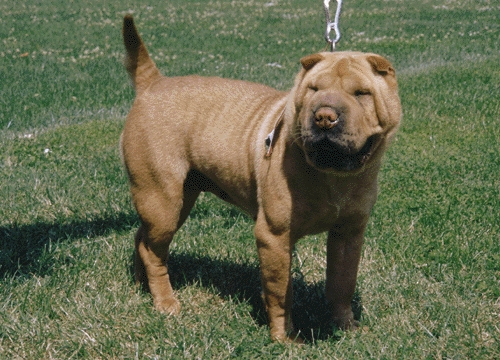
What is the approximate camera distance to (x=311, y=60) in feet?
9.73

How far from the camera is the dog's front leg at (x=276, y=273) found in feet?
10.1

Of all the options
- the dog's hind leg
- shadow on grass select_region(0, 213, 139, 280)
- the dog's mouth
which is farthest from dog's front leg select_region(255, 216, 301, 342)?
shadow on grass select_region(0, 213, 139, 280)

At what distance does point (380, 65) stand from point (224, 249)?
197cm

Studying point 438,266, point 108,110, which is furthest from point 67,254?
point 108,110

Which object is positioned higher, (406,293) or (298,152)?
(298,152)

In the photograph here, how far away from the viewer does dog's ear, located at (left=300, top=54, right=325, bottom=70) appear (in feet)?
9.70

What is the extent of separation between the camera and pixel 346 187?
2.98m

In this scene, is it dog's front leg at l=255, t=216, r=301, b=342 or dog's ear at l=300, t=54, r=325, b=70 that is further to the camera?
dog's front leg at l=255, t=216, r=301, b=342

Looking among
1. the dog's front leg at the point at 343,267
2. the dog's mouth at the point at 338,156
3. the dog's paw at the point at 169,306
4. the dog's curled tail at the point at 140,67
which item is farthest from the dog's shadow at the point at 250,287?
the dog's curled tail at the point at 140,67

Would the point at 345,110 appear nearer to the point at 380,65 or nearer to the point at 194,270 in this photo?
the point at 380,65

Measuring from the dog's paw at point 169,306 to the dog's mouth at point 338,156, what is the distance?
1423 mm

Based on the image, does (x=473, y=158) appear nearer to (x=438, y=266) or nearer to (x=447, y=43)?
(x=438, y=266)

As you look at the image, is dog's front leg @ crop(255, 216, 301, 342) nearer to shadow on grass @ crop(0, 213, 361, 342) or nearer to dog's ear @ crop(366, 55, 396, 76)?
shadow on grass @ crop(0, 213, 361, 342)

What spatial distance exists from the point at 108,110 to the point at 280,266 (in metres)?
5.38
